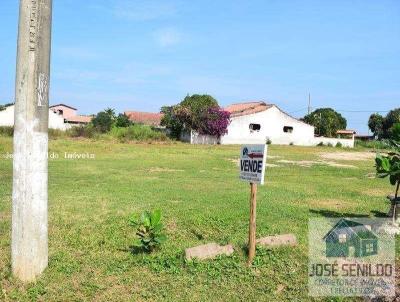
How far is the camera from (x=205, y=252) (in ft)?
17.6

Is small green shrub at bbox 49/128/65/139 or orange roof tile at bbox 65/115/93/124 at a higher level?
orange roof tile at bbox 65/115/93/124

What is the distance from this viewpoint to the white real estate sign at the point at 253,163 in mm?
5070

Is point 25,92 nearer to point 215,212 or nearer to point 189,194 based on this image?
point 215,212

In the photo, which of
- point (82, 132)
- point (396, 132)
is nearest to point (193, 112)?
point (82, 132)

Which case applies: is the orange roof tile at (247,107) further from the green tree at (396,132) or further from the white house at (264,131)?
the green tree at (396,132)

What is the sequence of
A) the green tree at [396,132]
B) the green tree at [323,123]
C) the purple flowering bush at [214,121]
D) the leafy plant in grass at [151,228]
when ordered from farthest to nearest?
the green tree at [323,123], the purple flowering bush at [214,121], the green tree at [396,132], the leafy plant in grass at [151,228]

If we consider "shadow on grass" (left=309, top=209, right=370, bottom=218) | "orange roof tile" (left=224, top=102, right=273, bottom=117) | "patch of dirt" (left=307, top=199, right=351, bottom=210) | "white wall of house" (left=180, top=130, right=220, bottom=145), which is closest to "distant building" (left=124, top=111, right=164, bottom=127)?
"orange roof tile" (left=224, top=102, right=273, bottom=117)

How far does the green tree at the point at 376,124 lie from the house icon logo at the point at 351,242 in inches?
2625

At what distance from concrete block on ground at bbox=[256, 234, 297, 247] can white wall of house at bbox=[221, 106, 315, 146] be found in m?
35.6

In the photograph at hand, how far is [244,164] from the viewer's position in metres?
5.45

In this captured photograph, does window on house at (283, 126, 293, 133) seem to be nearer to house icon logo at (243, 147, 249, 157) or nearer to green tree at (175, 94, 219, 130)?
green tree at (175, 94, 219, 130)

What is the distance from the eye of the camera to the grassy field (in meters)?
4.72

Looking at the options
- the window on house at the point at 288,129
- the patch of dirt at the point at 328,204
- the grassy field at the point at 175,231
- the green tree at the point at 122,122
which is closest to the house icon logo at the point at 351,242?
the grassy field at the point at 175,231

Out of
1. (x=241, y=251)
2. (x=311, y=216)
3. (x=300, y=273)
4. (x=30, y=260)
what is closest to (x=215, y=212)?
(x=311, y=216)
